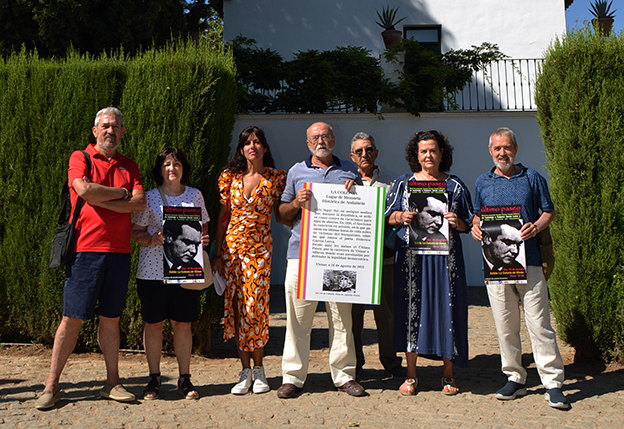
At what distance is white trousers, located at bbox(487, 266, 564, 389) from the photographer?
13.7ft

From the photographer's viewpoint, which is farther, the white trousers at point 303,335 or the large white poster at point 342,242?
the white trousers at point 303,335

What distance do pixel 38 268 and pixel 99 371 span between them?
1.38m

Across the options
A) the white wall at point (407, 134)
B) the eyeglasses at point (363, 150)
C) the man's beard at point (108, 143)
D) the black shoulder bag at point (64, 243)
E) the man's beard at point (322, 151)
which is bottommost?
the black shoulder bag at point (64, 243)

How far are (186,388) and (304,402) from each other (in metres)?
0.96

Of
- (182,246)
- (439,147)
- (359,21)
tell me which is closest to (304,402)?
(182,246)

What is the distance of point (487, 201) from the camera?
4.39 m

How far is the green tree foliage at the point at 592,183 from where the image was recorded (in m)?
5.05

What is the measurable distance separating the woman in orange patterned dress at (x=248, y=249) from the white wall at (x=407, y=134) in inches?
284

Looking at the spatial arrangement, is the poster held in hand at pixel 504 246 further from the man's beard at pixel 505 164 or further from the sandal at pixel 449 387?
the sandal at pixel 449 387

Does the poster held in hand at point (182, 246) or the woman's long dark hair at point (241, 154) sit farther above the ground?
the woman's long dark hair at point (241, 154)

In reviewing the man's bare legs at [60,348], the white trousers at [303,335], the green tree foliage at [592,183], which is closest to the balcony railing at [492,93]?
the green tree foliage at [592,183]

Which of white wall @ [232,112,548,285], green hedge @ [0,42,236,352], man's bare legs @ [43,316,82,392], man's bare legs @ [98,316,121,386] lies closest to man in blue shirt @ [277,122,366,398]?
man's bare legs @ [98,316,121,386]

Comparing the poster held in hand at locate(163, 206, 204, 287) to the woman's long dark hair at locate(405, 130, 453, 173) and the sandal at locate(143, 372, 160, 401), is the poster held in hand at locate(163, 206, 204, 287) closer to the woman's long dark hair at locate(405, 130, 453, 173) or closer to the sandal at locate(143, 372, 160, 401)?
the sandal at locate(143, 372, 160, 401)

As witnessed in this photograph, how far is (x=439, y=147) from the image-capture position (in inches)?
176
